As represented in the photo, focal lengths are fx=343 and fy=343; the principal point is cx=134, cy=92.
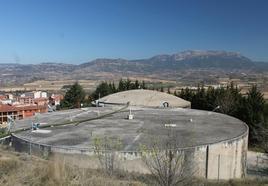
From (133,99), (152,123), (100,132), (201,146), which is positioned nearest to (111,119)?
(152,123)

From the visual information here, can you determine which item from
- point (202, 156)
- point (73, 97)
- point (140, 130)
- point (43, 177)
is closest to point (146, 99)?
point (73, 97)

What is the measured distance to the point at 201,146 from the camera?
20.0 meters

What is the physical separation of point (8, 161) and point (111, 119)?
65.4ft

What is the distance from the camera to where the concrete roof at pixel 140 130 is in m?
21.4

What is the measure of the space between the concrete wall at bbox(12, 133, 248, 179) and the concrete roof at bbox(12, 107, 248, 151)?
568 mm

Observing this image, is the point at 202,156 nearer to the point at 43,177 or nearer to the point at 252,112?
the point at 43,177

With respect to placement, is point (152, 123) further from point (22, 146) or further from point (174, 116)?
point (22, 146)

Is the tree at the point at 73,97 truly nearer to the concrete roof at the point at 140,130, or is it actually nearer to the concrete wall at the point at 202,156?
the concrete roof at the point at 140,130

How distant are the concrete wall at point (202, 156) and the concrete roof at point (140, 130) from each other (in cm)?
57

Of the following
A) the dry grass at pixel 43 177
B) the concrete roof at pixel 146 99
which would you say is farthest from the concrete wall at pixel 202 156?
the concrete roof at pixel 146 99

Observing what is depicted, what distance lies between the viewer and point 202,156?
65.4 feet

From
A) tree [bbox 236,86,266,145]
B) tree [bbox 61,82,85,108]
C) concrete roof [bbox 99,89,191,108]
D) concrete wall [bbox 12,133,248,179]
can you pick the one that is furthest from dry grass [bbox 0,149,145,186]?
tree [bbox 61,82,85,108]

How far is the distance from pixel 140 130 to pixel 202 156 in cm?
640

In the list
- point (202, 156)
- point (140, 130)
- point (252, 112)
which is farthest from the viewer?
point (252, 112)
